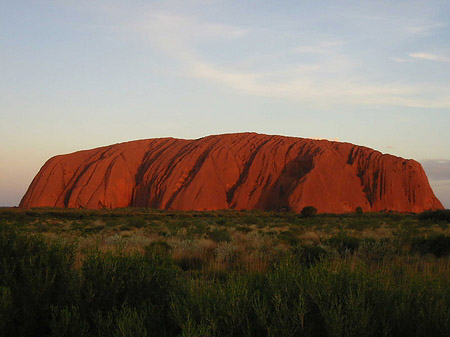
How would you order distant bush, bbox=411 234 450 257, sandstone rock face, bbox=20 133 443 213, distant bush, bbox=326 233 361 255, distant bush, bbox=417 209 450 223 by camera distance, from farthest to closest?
sandstone rock face, bbox=20 133 443 213 → distant bush, bbox=417 209 450 223 → distant bush, bbox=411 234 450 257 → distant bush, bbox=326 233 361 255

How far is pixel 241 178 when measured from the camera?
61.8 meters

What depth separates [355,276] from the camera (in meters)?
4.73

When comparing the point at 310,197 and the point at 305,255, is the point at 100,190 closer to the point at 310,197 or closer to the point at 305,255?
the point at 310,197

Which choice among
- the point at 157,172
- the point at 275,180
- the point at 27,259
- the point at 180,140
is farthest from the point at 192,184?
the point at 27,259

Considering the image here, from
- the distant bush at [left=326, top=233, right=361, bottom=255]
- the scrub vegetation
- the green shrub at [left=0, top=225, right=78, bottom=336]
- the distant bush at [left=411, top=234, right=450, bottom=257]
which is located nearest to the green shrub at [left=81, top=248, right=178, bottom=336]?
the scrub vegetation

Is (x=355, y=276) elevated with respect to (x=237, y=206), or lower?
elevated

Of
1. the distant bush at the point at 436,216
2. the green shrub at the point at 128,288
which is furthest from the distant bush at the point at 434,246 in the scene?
the distant bush at the point at 436,216

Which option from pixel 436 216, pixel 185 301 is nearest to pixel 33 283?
pixel 185 301

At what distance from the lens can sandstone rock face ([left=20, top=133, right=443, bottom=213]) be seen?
189 feet

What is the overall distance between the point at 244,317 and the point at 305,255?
6126 mm

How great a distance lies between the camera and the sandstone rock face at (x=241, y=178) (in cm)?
5747

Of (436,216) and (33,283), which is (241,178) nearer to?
(436,216)

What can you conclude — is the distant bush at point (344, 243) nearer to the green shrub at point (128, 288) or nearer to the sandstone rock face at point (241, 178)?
the green shrub at point (128, 288)

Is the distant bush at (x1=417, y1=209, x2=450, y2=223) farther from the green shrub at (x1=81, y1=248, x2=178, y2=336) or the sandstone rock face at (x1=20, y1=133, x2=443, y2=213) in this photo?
the green shrub at (x1=81, y1=248, x2=178, y2=336)
